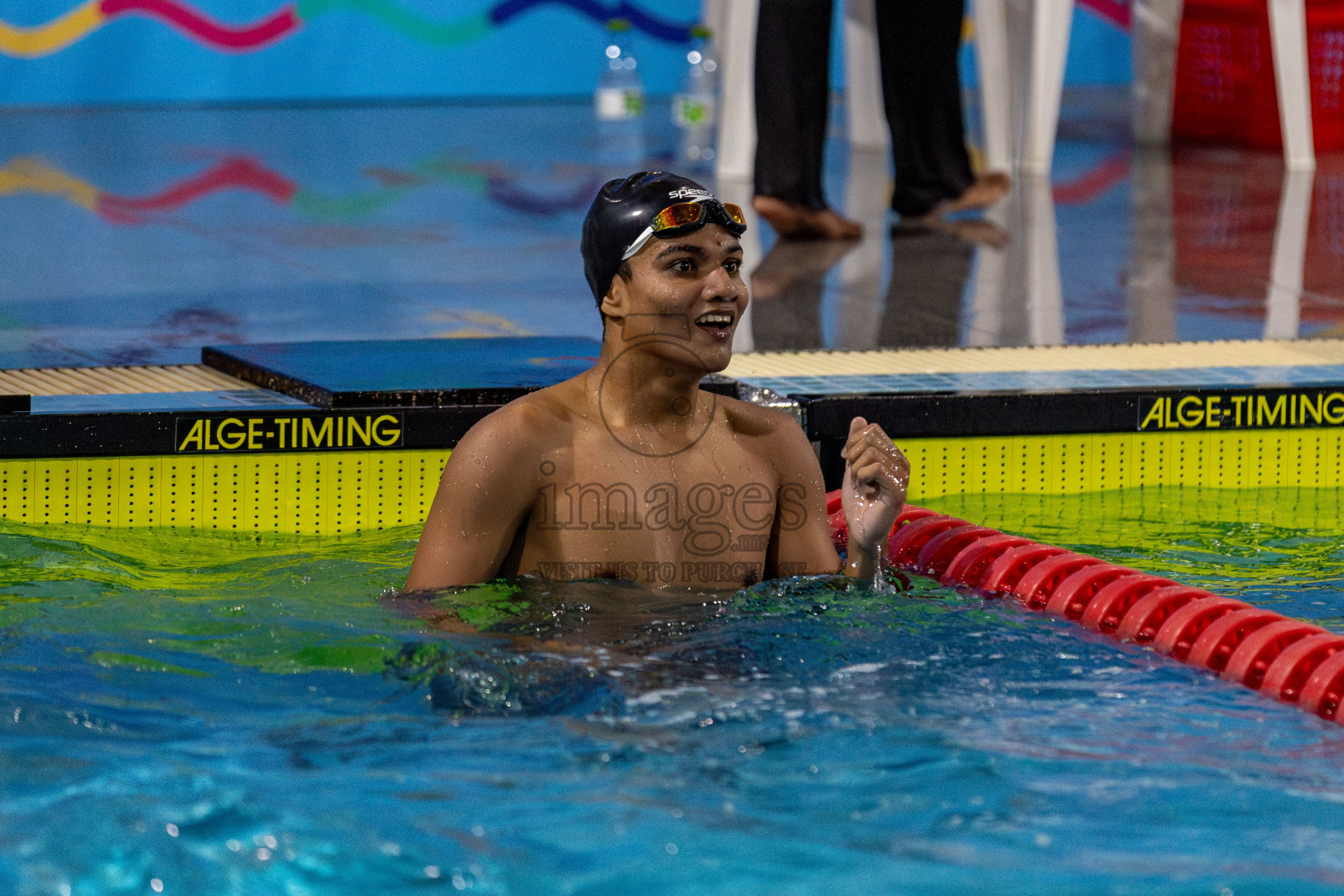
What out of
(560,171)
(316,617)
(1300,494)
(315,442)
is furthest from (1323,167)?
(316,617)

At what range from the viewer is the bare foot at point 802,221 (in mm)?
7582

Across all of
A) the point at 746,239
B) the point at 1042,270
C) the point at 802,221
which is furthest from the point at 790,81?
the point at 1042,270

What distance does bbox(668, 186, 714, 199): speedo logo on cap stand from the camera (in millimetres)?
3150

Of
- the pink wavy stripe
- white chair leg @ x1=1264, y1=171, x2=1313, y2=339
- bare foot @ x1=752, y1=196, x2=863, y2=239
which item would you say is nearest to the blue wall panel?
the pink wavy stripe

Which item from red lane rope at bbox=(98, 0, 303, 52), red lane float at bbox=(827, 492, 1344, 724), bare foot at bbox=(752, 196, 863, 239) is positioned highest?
red lane rope at bbox=(98, 0, 303, 52)

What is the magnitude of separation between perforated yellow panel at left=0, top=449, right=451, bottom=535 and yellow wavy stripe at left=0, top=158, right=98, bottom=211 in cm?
468

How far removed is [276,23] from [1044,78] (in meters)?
6.26

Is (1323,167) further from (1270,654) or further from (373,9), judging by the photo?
(1270,654)

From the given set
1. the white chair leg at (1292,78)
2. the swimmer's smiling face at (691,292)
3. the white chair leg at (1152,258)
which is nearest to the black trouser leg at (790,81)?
the white chair leg at (1152,258)

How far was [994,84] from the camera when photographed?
9.94m

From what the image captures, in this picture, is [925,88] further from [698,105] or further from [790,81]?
[698,105]

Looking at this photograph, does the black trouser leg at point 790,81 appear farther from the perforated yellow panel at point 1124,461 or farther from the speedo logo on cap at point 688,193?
the speedo logo on cap at point 688,193

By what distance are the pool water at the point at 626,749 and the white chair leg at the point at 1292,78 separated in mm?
7353

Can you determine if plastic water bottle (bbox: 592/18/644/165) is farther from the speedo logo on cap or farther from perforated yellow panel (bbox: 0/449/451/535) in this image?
the speedo logo on cap
